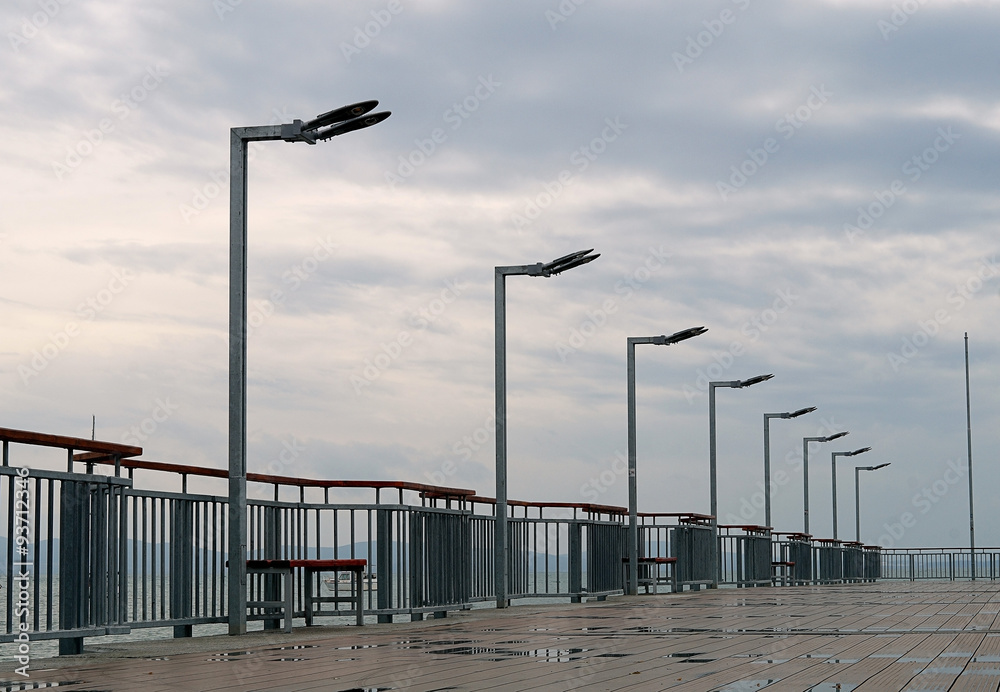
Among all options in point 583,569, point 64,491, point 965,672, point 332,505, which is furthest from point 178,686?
point 583,569

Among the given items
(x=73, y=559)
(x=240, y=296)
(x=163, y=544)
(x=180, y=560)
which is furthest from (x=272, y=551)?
(x=73, y=559)

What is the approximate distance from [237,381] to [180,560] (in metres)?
1.82

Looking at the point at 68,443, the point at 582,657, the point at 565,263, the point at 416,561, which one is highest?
the point at 565,263

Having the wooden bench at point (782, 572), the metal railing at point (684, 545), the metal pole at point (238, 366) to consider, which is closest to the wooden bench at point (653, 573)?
the metal railing at point (684, 545)

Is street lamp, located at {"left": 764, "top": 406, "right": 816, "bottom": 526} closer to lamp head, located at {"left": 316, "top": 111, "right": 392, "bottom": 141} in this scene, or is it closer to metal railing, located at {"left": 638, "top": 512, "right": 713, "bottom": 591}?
metal railing, located at {"left": 638, "top": 512, "right": 713, "bottom": 591}

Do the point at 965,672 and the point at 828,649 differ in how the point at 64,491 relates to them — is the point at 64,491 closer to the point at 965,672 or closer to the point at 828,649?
the point at 828,649

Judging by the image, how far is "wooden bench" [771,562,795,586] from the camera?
35.7 meters

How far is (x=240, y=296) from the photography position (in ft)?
39.6

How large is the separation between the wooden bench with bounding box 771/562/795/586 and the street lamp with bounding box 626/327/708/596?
37.1ft

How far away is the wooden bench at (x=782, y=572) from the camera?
117 ft

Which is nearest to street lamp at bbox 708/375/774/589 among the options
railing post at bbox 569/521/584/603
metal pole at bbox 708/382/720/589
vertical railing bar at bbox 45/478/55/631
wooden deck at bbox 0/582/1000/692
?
metal pole at bbox 708/382/720/589

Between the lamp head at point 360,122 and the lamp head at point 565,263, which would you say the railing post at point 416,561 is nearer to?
the lamp head at point 360,122

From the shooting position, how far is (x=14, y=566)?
8297 millimetres

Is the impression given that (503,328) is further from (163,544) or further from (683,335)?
(163,544)
